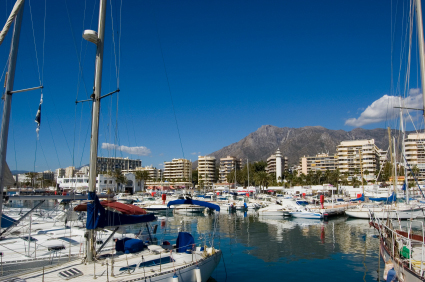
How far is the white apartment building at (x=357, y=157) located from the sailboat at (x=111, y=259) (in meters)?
127

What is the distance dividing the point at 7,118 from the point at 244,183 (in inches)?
5430

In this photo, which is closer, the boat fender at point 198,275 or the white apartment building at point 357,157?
the boat fender at point 198,275

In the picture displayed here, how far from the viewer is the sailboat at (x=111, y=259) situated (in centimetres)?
1207

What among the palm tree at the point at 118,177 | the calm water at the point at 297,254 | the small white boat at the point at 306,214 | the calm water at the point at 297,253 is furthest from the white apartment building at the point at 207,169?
the calm water at the point at 297,254

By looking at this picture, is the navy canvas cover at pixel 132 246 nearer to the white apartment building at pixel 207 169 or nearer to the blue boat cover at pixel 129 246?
the blue boat cover at pixel 129 246

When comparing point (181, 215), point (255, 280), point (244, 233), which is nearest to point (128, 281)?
point (255, 280)

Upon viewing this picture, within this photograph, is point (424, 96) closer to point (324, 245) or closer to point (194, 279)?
point (194, 279)

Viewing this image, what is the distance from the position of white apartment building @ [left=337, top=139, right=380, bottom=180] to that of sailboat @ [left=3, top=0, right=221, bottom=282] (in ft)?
416

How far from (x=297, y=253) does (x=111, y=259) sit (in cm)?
1734

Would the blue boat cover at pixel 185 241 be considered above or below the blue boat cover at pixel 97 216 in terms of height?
below

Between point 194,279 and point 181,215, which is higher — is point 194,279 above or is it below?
above

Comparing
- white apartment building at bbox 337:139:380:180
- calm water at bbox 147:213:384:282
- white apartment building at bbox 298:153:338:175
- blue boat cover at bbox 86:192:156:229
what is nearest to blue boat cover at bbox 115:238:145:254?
blue boat cover at bbox 86:192:156:229

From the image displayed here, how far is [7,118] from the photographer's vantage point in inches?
409

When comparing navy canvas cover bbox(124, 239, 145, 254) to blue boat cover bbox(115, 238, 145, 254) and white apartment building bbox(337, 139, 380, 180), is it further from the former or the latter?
white apartment building bbox(337, 139, 380, 180)
